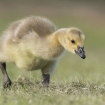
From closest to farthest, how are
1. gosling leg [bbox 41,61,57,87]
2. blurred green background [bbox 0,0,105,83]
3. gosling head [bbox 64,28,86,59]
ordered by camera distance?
gosling head [bbox 64,28,86,59]
gosling leg [bbox 41,61,57,87]
blurred green background [bbox 0,0,105,83]

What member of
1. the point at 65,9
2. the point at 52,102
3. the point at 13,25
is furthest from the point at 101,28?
the point at 52,102

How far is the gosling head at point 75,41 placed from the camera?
23.2 ft

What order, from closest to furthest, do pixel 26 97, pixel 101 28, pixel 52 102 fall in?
pixel 52 102
pixel 26 97
pixel 101 28

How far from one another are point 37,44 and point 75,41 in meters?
0.74

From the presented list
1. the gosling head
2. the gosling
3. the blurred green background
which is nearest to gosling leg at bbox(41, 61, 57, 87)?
the gosling

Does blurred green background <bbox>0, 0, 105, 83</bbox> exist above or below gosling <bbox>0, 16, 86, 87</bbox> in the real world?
above

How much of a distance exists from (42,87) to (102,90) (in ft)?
3.25

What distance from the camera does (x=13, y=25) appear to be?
8.35 meters

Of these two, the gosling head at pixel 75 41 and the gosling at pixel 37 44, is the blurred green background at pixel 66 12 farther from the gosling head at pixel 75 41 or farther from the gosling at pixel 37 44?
the gosling head at pixel 75 41

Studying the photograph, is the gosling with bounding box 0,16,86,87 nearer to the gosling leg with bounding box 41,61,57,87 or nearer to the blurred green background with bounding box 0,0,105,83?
the gosling leg with bounding box 41,61,57,87

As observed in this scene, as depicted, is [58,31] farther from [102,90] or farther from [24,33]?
[102,90]

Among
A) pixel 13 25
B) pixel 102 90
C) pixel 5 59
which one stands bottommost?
pixel 102 90

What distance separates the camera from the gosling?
724 centimetres

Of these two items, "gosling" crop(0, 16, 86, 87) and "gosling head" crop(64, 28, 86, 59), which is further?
"gosling" crop(0, 16, 86, 87)
